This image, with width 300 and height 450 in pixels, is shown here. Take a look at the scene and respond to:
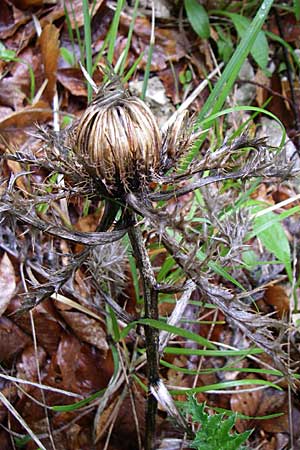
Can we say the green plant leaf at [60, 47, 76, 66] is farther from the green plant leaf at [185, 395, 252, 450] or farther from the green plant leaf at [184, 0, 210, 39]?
the green plant leaf at [185, 395, 252, 450]

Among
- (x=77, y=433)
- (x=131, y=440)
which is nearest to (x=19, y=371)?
(x=77, y=433)

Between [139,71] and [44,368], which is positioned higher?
[139,71]

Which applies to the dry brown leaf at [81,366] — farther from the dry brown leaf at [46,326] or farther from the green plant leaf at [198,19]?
the green plant leaf at [198,19]

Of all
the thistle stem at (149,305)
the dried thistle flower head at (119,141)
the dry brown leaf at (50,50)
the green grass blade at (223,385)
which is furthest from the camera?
the dry brown leaf at (50,50)

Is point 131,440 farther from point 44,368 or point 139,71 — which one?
point 139,71

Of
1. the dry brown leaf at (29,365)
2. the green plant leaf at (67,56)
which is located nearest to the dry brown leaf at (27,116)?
the green plant leaf at (67,56)

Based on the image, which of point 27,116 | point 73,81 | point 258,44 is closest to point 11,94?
point 27,116
